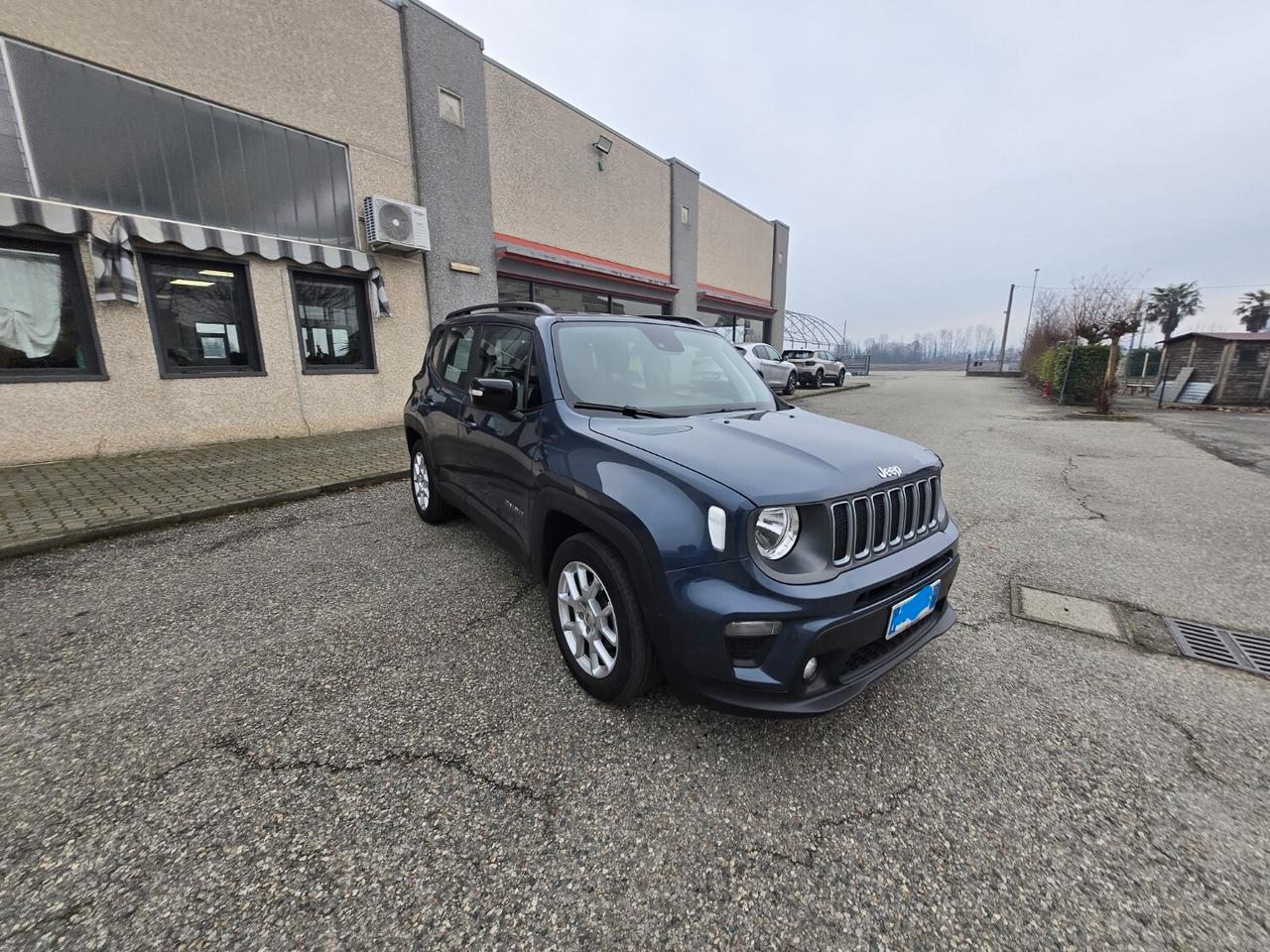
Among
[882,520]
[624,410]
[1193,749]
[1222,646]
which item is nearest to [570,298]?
[624,410]

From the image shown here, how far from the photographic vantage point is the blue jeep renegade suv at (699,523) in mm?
1896

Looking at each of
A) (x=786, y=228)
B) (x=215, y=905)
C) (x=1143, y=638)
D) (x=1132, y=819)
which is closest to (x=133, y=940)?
(x=215, y=905)

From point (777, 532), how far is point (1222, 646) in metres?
2.96

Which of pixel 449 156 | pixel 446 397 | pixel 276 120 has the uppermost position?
pixel 449 156

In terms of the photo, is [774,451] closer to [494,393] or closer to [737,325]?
[494,393]

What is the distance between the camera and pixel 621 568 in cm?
218

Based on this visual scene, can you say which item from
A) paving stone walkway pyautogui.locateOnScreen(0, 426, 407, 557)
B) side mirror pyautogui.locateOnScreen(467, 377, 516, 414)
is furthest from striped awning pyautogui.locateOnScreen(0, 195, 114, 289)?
side mirror pyautogui.locateOnScreen(467, 377, 516, 414)

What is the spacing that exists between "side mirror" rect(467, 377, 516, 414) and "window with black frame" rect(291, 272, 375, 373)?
24.4 ft

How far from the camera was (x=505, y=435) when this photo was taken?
3094 mm

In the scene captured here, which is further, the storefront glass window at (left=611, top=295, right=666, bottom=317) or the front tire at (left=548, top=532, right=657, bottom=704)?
the storefront glass window at (left=611, top=295, right=666, bottom=317)

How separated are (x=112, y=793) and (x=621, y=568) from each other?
1994mm

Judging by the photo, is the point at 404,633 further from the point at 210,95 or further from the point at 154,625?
the point at 210,95

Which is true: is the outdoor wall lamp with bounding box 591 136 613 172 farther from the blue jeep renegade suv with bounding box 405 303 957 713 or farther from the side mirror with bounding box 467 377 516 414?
the side mirror with bounding box 467 377 516 414

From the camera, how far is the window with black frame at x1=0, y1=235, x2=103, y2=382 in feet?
20.5
